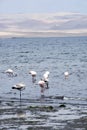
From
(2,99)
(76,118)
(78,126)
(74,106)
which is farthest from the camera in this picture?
(2,99)

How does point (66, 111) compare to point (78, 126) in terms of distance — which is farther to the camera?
point (66, 111)

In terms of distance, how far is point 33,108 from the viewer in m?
24.5

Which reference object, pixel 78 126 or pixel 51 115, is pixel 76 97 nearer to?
pixel 51 115

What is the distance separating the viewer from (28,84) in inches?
1453

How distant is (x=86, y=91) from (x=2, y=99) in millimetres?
5793

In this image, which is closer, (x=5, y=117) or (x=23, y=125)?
(x=23, y=125)

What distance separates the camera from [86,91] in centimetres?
3262

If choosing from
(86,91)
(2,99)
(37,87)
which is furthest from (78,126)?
(37,87)

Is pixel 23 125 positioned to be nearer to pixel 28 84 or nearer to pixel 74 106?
pixel 74 106

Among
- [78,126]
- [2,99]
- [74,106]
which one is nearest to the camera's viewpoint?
[78,126]

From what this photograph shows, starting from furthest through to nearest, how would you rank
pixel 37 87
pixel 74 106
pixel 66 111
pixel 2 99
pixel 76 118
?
pixel 37 87 → pixel 2 99 → pixel 74 106 → pixel 66 111 → pixel 76 118

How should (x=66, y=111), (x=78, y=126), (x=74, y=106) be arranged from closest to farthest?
(x=78, y=126), (x=66, y=111), (x=74, y=106)

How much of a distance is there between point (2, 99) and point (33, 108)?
184 inches

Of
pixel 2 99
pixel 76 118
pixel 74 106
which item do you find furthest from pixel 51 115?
pixel 2 99
